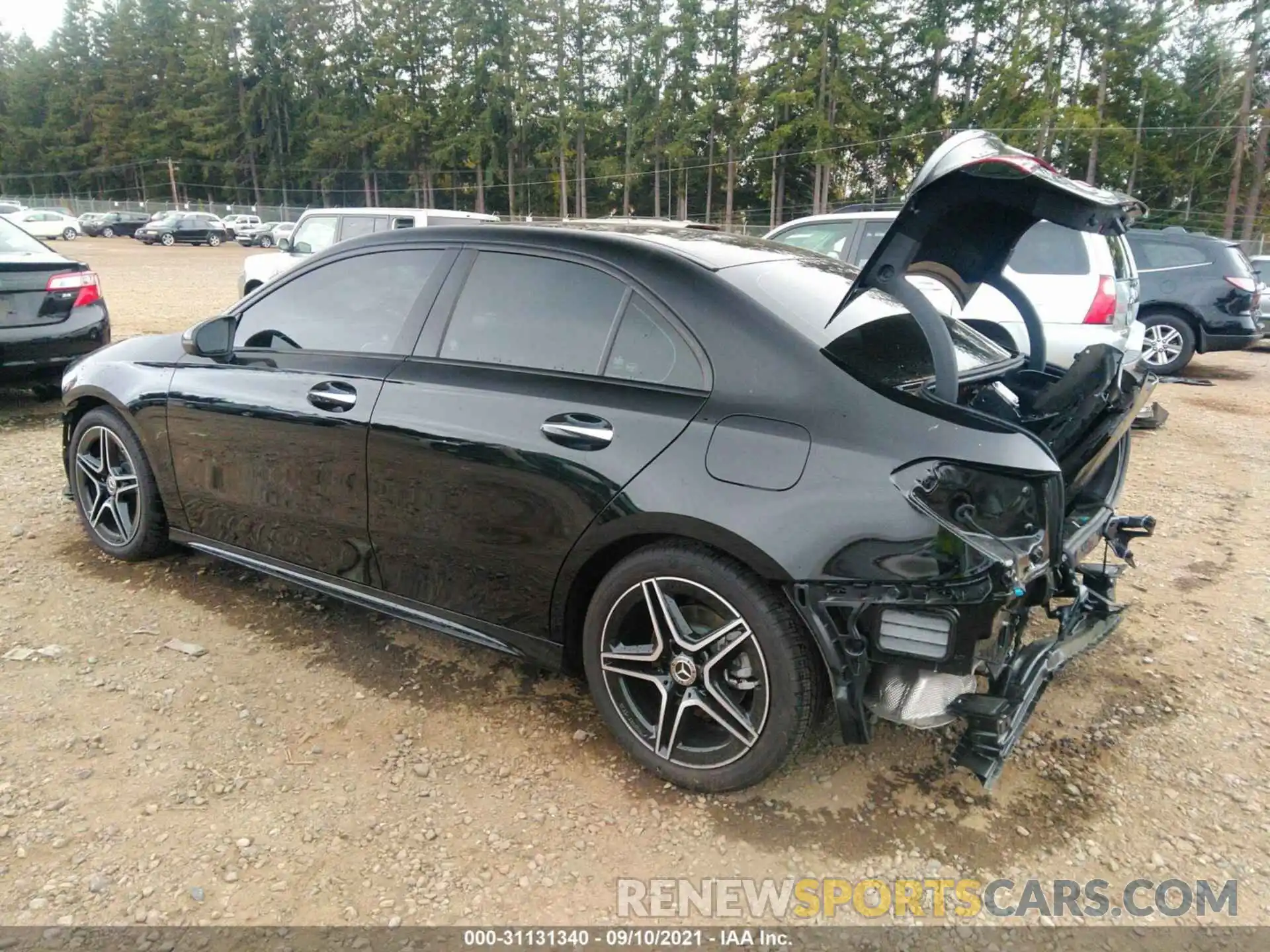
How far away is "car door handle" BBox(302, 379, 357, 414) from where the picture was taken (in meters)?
3.02

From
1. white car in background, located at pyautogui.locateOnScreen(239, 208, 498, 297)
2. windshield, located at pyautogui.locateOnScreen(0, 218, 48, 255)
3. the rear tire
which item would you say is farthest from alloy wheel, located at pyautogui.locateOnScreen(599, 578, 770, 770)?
white car in background, located at pyautogui.locateOnScreen(239, 208, 498, 297)

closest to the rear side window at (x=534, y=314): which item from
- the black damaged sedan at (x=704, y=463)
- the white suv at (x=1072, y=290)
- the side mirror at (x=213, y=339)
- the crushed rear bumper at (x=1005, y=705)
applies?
the black damaged sedan at (x=704, y=463)

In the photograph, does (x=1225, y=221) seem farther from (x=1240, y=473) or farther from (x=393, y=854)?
(x=393, y=854)

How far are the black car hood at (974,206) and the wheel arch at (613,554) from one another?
2.53 feet

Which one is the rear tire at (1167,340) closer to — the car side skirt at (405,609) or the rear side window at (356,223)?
the car side skirt at (405,609)

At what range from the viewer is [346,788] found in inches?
98.7

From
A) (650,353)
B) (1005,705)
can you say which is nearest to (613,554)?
(650,353)

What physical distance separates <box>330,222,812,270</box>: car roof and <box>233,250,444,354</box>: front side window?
3.4 inches

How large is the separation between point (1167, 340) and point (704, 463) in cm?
1007

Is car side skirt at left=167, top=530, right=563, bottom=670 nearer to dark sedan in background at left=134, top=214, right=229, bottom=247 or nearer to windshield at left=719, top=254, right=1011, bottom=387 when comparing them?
windshield at left=719, top=254, right=1011, bottom=387

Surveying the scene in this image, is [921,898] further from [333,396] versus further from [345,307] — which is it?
[345,307]

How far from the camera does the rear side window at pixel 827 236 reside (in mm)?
7324

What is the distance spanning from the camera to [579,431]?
2512 mm

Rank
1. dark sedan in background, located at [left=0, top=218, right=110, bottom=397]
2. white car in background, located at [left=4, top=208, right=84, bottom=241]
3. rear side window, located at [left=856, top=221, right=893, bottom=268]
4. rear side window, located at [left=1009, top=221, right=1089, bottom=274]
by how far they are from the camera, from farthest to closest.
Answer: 1. white car in background, located at [left=4, top=208, right=84, bottom=241]
2. rear side window, located at [left=856, top=221, right=893, bottom=268]
3. rear side window, located at [left=1009, top=221, right=1089, bottom=274]
4. dark sedan in background, located at [left=0, top=218, right=110, bottom=397]
